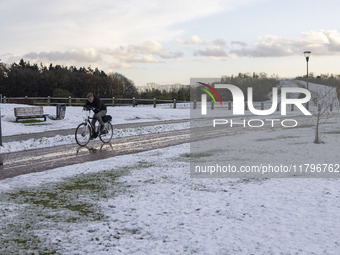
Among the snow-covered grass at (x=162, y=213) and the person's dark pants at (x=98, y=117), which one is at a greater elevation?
the person's dark pants at (x=98, y=117)

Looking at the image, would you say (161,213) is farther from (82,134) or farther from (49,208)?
(82,134)

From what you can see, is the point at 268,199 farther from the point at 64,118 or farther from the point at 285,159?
the point at 64,118

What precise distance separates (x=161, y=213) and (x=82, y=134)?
26.9 feet

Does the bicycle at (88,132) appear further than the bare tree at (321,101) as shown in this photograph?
No

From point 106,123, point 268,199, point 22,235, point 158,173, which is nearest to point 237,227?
point 268,199

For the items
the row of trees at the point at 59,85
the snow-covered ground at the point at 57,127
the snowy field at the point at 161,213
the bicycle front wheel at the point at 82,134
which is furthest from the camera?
the row of trees at the point at 59,85

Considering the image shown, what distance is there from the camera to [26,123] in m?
21.0

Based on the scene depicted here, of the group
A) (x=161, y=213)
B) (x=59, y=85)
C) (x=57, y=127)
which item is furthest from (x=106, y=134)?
(x=59, y=85)

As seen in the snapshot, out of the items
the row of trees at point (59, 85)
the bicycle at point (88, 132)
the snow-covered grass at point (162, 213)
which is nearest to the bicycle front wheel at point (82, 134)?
the bicycle at point (88, 132)

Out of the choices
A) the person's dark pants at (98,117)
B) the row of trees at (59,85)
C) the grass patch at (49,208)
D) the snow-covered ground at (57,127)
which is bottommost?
the grass patch at (49,208)

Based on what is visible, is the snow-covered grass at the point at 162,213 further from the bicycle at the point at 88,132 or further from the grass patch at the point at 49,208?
the bicycle at the point at 88,132

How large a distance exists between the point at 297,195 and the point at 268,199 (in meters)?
0.64

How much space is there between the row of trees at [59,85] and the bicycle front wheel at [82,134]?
41354mm

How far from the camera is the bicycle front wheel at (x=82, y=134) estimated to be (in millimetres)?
13148
